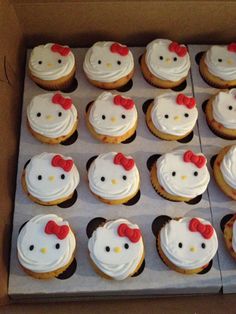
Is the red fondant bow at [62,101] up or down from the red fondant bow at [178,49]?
down

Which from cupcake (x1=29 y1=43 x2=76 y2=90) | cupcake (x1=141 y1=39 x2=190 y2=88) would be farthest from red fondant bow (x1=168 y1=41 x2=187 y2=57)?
cupcake (x1=29 y1=43 x2=76 y2=90)

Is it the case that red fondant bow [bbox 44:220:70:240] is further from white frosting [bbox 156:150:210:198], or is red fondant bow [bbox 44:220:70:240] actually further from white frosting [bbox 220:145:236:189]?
white frosting [bbox 220:145:236:189]

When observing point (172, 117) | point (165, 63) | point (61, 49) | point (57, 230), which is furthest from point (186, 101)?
point (57, 230)

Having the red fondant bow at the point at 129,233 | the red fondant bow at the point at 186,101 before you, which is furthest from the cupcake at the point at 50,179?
the red fondant bow at the point at 186,101

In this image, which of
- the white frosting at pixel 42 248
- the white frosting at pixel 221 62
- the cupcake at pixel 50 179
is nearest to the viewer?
the white frosting at pixel 42 248

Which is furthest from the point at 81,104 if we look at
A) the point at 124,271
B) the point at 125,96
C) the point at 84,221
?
Result: the point at 124,271

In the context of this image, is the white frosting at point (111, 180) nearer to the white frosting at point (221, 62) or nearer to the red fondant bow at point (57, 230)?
the red fondant bow at point (57, 230)

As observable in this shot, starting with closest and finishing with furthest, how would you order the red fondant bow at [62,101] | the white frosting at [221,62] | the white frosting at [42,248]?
the white frosting at [42,248]
the red fondant bow at [62,101]
the white frosting at [221,62]

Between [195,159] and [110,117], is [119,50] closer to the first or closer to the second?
[110,117]
